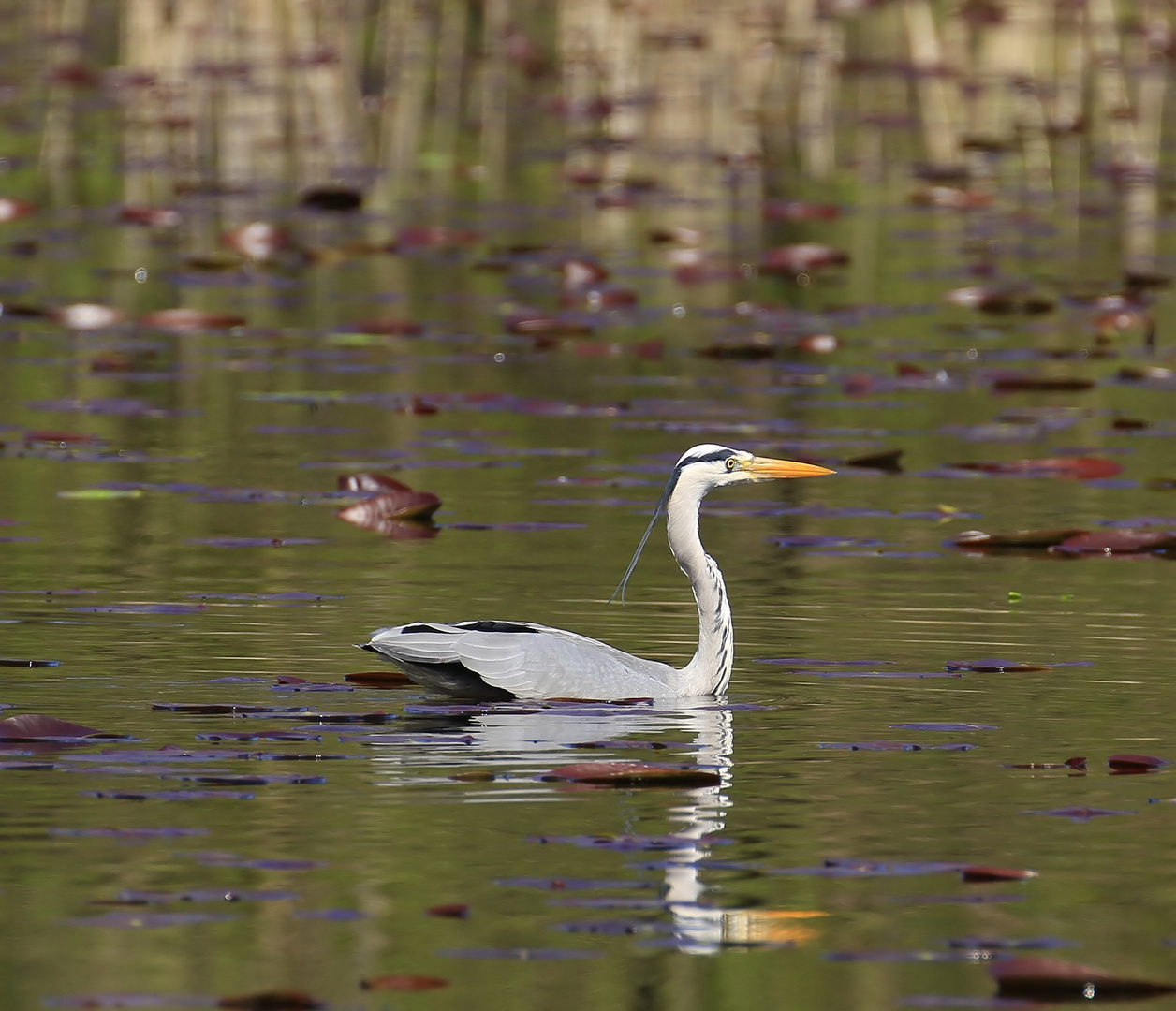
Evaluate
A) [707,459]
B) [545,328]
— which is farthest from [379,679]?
[545,328]

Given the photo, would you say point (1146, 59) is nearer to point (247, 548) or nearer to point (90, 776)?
point (247, 548)

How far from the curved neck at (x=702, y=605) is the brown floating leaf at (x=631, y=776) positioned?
1171 millimetres

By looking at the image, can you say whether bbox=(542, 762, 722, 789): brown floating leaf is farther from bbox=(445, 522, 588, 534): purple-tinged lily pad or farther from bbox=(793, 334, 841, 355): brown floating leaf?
bbox=(793, 334, 841, 355): brown floating leaf

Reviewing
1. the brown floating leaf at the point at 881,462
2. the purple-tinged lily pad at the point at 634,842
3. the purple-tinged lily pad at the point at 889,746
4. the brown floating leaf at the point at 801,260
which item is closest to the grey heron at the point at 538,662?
the purple-tinged lily pad at the point at 889,746

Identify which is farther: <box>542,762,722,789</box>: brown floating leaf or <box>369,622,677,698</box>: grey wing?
<box>369,622,677,698</box>: grey wing

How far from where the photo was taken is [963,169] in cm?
2419

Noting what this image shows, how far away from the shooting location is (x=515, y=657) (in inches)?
305

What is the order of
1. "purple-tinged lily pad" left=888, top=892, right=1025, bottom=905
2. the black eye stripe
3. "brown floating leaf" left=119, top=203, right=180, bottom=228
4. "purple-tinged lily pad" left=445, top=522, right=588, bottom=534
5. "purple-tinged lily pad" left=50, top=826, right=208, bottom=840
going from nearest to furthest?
"purple-tinged lily pad" left=888, top=892, right=1025, bottom=905 → "purple-tinged lily pad" left=50, top=826, right=208, bottom=840 → the black eye stripe → "purple-tinged lily pad" left=445, top=522, right=588, bottom=534 → "brown floating leaf" left=119, top=203, right=180, bottom=228

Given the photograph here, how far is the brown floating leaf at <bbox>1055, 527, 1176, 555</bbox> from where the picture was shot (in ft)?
34.2

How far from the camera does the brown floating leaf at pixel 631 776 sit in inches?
262

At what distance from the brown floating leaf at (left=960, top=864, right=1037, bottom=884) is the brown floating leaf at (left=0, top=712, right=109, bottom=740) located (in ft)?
7.63

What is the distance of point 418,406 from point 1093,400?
3609 millimetres

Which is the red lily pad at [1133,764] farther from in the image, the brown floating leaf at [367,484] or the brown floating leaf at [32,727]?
the brown floating leaf at [367,484]

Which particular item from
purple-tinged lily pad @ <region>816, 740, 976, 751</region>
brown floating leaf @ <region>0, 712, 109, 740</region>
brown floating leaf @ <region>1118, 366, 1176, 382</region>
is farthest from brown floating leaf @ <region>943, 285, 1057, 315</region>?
brown floating leaf @ <region>0, 712, 109, 740</region>
